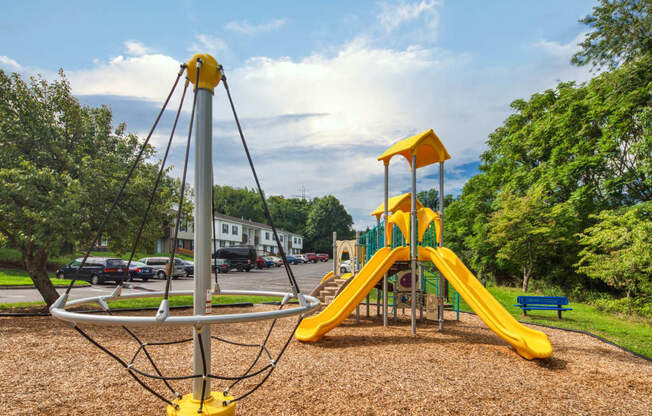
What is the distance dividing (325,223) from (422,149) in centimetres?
7244

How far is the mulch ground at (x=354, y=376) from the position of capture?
4.39 metres

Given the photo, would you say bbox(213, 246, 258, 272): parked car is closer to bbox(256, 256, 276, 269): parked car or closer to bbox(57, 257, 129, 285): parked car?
bbox(256, 256, 276, 269): parked car

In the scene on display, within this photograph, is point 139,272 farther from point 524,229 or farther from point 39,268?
point 524,229

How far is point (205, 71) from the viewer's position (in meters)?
2.64

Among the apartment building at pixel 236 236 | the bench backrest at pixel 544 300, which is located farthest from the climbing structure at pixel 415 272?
the apartment building at pixel 236 236

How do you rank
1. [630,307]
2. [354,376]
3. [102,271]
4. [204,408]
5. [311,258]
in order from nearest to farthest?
[204,408]
[354,376]
[630,307]
[102,271]
[311,258]

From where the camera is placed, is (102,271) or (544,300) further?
(102,271)

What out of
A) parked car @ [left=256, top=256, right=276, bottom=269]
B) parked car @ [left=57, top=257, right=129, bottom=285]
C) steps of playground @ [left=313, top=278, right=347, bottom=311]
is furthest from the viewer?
parked car @ [left=256, top=256, right=276, bottom=269]

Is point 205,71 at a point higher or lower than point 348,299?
higher

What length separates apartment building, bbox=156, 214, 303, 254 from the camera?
50438mm

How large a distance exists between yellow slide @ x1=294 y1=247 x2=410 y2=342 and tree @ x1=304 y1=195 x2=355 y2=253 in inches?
2825

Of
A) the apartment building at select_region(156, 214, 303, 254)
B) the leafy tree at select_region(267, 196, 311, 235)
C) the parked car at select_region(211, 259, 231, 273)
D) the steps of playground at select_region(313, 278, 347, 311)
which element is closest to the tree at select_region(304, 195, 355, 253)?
the apartment building at select_region(156, 214, 303, 254)

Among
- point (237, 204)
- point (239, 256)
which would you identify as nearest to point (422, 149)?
point (239, 256)

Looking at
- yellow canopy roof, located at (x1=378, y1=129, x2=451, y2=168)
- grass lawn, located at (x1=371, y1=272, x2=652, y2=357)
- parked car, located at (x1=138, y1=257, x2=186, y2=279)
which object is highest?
yellow canopy roof, located at (x1=378, y1=129, x2=451, y2=168)
